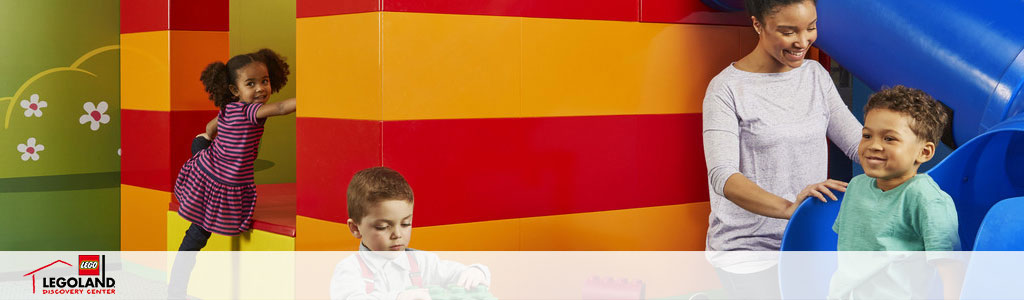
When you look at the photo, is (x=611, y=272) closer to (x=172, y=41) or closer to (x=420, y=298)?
(x=420, y=298)

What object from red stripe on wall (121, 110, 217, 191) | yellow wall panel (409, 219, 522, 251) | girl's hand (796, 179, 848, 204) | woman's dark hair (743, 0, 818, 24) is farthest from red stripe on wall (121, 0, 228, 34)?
girl's hand (796, 179, 848, 204)

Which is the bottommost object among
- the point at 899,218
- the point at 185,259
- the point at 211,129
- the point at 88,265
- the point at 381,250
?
the point at 88,265

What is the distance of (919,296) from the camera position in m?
2.01

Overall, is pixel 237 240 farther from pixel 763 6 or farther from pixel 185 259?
pixel 763 6

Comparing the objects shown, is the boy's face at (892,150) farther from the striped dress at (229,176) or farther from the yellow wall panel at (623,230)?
the striped dress at (229,176)

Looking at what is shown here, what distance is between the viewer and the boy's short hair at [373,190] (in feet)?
7.19

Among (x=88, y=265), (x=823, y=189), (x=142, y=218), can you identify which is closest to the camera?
(x=823, y=189)

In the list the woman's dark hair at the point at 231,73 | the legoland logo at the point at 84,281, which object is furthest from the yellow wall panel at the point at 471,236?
the legoland logo at the point at 84,281

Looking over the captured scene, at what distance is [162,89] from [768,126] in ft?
8.89

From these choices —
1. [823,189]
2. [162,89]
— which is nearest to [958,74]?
[823,189]

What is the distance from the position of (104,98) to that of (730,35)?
3061 millimetres

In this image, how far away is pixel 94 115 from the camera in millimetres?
4844

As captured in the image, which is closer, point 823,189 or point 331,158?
point 823,189

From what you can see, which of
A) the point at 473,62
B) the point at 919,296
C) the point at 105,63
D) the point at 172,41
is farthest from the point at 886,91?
the point at 105,63
